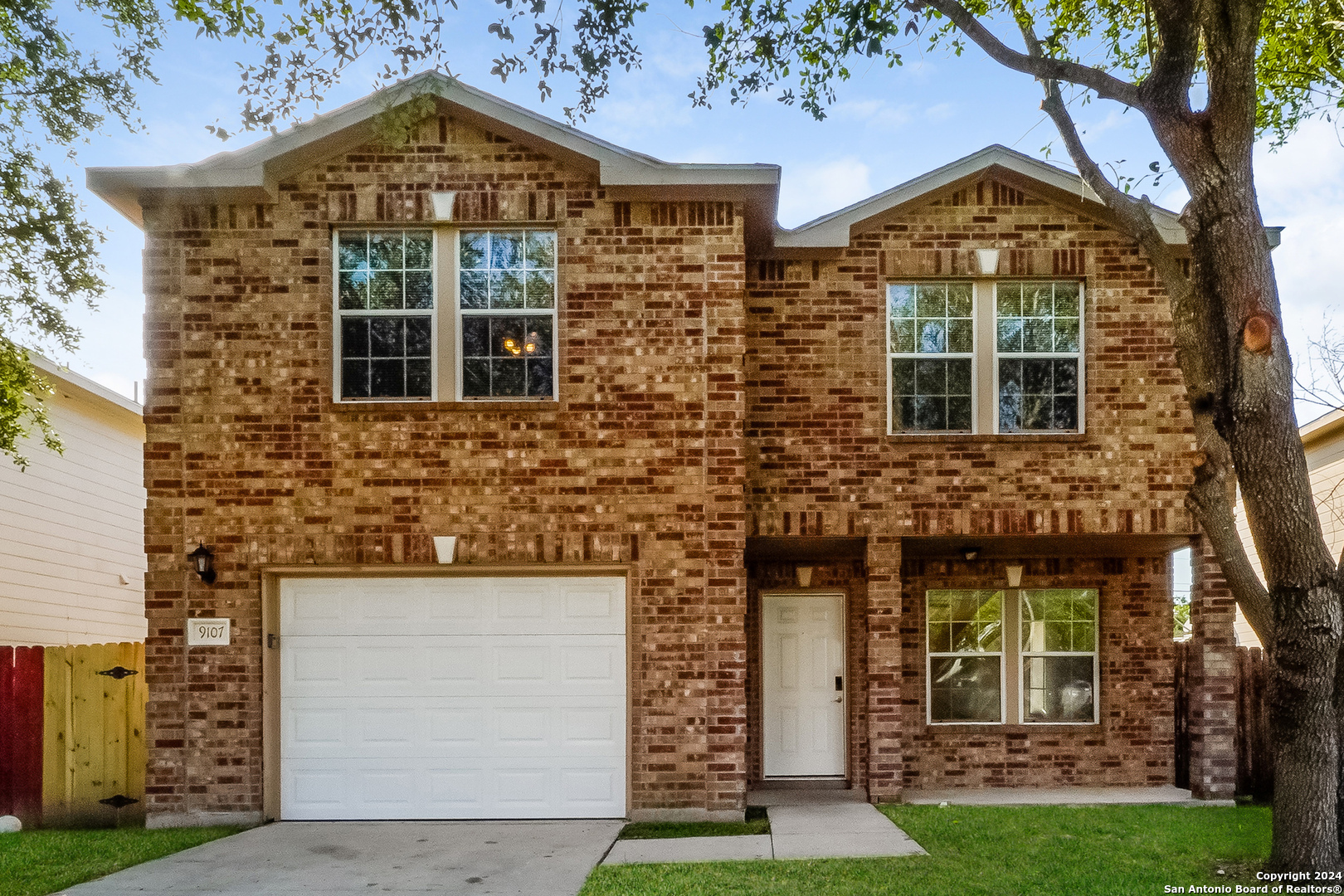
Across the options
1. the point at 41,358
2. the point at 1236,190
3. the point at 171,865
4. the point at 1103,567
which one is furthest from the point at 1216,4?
the point at 41,358

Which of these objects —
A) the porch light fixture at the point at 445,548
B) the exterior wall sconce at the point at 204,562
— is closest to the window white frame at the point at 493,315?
the porch light fixture at the point at 445,548

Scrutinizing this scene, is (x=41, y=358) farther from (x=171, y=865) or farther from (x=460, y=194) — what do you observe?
(x=171, y=865)

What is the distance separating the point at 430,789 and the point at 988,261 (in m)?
7.69

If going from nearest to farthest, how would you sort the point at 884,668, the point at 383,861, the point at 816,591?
the point at 383,861, the point at 884,668, the point at 816,591

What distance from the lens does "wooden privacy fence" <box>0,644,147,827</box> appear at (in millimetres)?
9086

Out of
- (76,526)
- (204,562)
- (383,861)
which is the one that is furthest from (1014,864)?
(76,526)

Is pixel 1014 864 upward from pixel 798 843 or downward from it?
upward

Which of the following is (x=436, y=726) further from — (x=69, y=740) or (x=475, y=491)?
(x=69, y=740)

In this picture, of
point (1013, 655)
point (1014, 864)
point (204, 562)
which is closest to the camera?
point (1014, 864)

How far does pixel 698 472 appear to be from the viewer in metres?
8.89

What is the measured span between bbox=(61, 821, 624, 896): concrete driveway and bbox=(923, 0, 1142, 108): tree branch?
A: 6.72 m

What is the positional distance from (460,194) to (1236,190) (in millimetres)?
6493

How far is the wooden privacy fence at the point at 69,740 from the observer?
9086 mm

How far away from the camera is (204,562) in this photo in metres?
8.67
